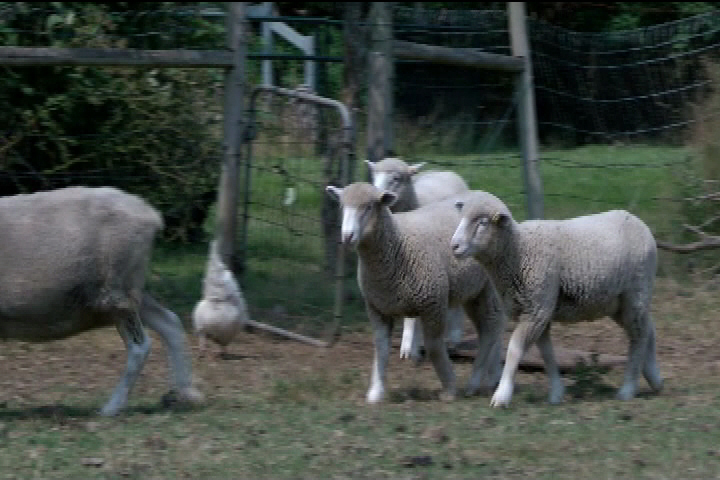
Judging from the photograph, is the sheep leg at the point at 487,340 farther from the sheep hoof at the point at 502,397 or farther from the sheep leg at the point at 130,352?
the sheep leg at the point at 130,352

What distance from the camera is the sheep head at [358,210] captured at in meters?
7.45

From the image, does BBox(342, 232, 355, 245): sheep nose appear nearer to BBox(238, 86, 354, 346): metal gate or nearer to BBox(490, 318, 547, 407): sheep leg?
BBox(490, 318, 547, 407): sheep leg

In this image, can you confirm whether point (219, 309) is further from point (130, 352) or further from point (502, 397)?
point (502, 397)

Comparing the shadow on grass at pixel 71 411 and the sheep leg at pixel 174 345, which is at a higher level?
the sheep leg at pixel 174 345

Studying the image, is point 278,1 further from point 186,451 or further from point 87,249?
point 186,451

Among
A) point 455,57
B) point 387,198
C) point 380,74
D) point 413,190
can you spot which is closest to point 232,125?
point 380,74

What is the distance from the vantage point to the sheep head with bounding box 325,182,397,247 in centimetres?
745

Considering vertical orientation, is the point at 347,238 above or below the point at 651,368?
above

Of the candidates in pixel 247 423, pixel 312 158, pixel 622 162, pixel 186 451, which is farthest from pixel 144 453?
pixel 622 162

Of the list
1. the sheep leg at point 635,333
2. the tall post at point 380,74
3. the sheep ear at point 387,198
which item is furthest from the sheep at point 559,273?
the tall post at point 380,74

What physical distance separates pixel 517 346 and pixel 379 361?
808mm

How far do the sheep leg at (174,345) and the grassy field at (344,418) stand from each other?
0.54 feet

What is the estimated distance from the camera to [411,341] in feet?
29.7

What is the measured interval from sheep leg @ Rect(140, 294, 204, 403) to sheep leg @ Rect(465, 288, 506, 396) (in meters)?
1.68
